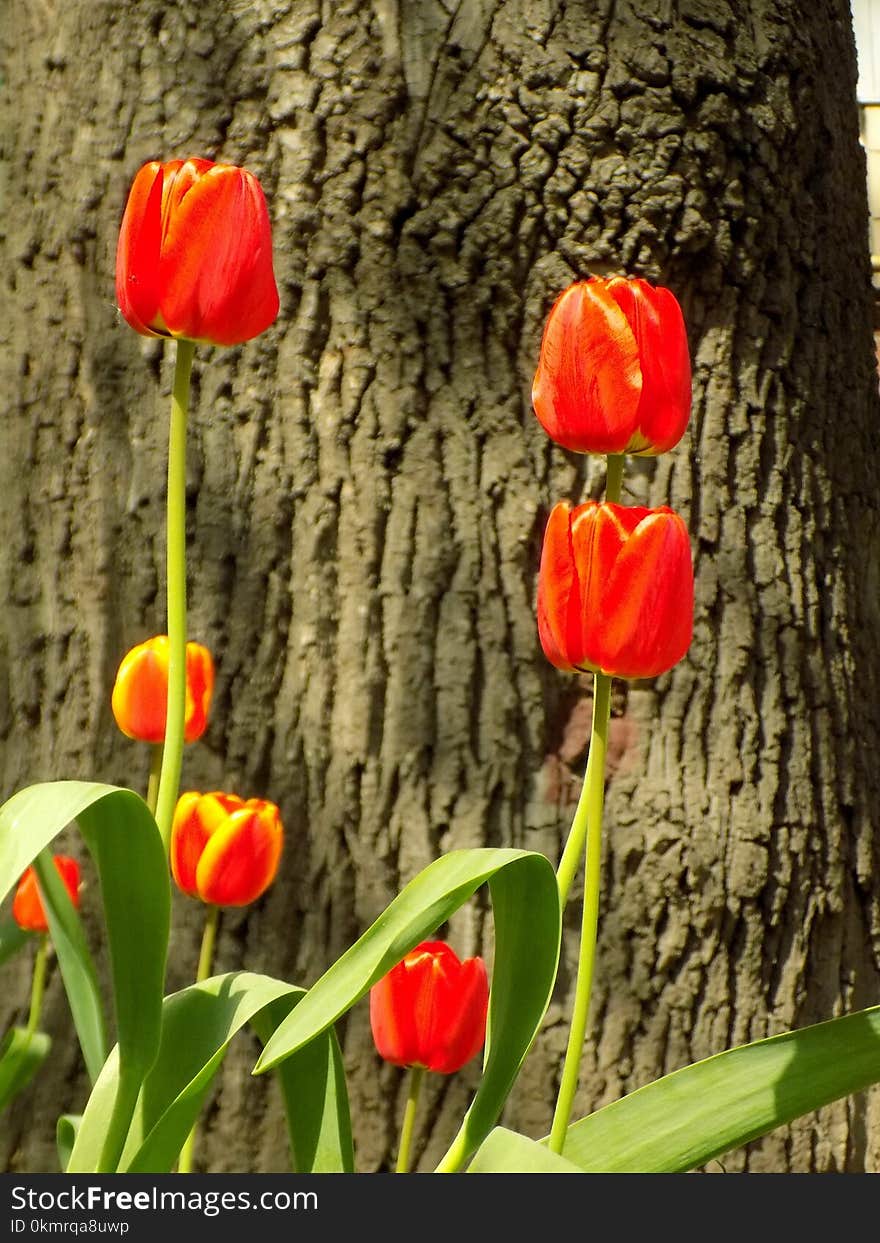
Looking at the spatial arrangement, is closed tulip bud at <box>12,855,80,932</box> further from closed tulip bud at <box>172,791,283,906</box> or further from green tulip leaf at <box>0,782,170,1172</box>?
green tulip leaf at <box>0,782,170,1172</box>

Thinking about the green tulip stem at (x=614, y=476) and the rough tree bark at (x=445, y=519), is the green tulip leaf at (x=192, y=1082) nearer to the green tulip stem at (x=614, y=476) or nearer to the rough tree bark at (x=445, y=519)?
the green tulip stem at (x=614, y=476)

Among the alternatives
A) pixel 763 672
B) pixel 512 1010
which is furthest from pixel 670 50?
pixel 512 1010

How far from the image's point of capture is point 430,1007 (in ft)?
2.81

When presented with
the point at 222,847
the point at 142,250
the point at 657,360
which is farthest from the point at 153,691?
the point at 657,360

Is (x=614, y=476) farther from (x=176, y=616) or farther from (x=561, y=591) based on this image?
(x=176, y=616)

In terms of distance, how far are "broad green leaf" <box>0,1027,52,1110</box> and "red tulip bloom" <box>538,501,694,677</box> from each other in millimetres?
675

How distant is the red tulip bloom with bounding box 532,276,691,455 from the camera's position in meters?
0.69

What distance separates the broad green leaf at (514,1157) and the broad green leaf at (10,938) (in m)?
0.50

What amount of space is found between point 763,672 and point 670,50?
2.21ft

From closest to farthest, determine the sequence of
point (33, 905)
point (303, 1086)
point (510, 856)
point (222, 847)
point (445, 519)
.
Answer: point (510, 856) < point (303, 1086) < point (222, 847) < point (33, 905) < point (445, 519)

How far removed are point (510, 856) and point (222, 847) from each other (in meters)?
0.36

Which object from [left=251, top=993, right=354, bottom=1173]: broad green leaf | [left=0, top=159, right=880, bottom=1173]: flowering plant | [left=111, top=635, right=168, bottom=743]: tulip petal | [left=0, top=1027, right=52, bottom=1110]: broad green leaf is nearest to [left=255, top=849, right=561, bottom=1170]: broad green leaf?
[left=0, top=159, right=880, bottom=1173]: flowering plant

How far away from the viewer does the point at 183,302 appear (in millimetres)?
693
